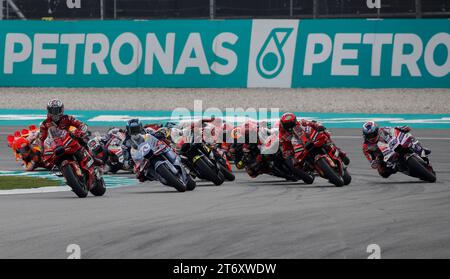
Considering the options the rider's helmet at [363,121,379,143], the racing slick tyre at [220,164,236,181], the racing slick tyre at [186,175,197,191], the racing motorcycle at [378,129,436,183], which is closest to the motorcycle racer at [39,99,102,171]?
the racing slick tyre at [186,175,197,191]

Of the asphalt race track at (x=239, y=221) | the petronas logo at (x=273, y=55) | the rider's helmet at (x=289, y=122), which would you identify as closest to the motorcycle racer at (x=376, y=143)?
the asphalt race track at (x=239, y=221)

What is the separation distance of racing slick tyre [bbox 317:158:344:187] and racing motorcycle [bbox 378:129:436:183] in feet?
3.28

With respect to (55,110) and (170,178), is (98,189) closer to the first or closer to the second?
(170,178)

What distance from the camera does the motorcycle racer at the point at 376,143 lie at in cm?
1563

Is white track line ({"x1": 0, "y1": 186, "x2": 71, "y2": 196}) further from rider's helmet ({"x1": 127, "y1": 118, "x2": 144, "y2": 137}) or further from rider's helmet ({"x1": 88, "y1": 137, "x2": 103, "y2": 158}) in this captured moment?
rider's helmet ({"x1": 88, "y1": 137, "x2": 103, "y2": 158})

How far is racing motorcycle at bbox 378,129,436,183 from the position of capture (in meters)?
15.4

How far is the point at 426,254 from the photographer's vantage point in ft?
30.6

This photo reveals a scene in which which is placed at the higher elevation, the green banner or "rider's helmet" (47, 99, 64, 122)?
the green banner

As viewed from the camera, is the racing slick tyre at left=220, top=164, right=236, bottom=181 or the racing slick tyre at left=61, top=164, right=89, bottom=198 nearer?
the racing slick tyre at left=61, top=164, right=89, bottom=198

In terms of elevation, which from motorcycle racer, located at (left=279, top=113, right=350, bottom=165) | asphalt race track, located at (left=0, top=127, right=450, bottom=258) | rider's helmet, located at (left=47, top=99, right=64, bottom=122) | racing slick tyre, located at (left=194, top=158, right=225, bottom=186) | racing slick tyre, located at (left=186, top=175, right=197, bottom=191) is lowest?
asphalt race track, located at (left=0, top=127, right=450, bottom=258)

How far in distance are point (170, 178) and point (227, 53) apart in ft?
51.0

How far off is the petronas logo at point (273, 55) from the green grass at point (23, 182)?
521 inches

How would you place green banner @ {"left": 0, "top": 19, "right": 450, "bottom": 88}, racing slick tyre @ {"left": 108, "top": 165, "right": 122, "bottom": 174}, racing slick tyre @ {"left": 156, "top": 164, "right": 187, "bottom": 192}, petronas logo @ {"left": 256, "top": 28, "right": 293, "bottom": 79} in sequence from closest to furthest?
racing slick tyre @ {"left": 156, "top": 164, "right": 187, "bottom": 192} < racing slick tyre @ {"left": 108, "top": 165, "right": 122, "bottom": 174} < green banner @ {"left": 0, "top": 19, "right": 450, "bottom": 88} < petronas logo @ {"left": 256, "top": 28, "right": 293, "bottom": 79}
